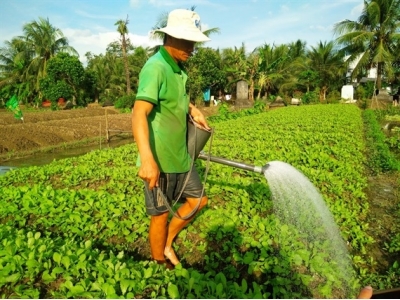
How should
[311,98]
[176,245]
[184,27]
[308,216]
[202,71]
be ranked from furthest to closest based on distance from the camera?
1. [202,71]
2. [311,98]
3. [308,216]
4. [176,245]
5. [184,27]

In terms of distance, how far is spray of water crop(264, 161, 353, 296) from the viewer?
304 centimetres

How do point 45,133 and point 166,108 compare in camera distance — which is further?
point 45,133

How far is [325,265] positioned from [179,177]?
1.42m

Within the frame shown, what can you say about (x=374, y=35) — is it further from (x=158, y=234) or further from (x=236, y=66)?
(x=158, y=234)

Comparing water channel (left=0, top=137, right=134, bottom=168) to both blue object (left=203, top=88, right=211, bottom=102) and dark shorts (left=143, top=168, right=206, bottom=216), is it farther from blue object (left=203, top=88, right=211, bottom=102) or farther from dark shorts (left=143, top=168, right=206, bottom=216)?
blue object (left=203, top=88, right=211, bottom=102)

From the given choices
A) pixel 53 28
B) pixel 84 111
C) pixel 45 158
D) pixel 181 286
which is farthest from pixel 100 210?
pixel 53 28

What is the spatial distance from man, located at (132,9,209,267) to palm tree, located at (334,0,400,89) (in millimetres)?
27749

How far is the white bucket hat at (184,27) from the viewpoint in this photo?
236cm

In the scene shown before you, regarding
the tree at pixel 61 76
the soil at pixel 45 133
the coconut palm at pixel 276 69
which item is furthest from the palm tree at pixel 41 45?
the coconut palm at pixel 276 69

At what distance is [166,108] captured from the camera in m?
2.48

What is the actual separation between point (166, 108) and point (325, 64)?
35213 mm

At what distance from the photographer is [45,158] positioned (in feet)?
44.3

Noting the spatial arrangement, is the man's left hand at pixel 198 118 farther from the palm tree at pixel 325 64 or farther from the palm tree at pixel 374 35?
the palm tree at pixel 325 64

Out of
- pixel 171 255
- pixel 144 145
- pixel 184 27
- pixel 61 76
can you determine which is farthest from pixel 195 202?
pixel 61 76
